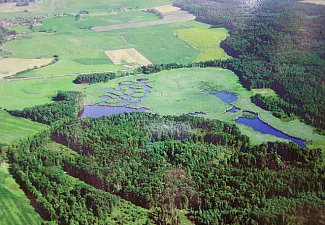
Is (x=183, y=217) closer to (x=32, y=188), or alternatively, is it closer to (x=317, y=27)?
(x=32, y=188)

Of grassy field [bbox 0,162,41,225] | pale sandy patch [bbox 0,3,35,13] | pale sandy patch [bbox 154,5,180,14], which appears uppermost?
pale sandy patch [bbox 154,5,180,14]

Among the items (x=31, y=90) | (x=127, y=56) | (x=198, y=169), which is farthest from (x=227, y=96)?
(x=31, y=90)

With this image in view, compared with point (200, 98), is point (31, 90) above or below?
below

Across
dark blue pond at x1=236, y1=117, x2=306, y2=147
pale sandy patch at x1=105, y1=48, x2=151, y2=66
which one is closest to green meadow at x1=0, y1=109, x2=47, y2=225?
dark blue pond at x1=236, y1=117, x2=306, y2=147

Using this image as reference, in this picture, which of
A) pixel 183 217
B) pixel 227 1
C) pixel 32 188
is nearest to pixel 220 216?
pixel 183 217

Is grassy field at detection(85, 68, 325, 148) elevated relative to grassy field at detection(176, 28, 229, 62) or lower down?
lower down

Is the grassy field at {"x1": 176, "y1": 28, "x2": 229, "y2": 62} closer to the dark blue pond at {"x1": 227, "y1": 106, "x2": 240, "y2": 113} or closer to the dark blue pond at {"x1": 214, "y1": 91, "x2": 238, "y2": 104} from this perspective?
the dark blue pond at {"x1": 214, "y1": 91, "x2": 238, "y2": 104}

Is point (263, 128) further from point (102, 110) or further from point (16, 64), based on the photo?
point (16, 64)
